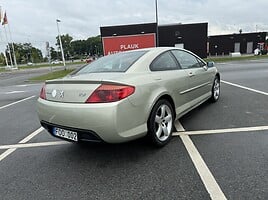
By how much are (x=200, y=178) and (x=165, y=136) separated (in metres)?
1.11

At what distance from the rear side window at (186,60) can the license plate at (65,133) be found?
7.81 ft

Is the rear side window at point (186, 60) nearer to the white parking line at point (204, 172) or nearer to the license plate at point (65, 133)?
the white parking line at point (204, 172)

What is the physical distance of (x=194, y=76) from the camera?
190 inches

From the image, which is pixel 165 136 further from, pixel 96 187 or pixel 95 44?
pixel 95 44

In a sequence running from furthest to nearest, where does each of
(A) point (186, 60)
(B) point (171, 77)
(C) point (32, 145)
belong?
(A) point (186, 60)
(C) point (32, 145)
(B) point (171, 77)

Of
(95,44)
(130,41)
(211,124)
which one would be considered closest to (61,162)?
(211,124)

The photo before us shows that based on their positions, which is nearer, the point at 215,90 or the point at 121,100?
the point at 121,100

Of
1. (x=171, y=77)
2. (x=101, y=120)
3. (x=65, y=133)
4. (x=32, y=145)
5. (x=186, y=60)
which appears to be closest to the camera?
(x=101, y=120)

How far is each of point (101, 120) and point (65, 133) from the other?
694mm

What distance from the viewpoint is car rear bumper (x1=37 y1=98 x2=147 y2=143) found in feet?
9.79

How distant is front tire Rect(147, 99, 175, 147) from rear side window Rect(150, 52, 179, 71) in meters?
0.56

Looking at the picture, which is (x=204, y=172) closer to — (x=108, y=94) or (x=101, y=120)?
(x=101, y=120)

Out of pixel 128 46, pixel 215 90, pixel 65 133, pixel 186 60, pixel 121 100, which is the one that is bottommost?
pixel 215 90

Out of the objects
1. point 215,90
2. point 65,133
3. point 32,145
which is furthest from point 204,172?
point 215,90
